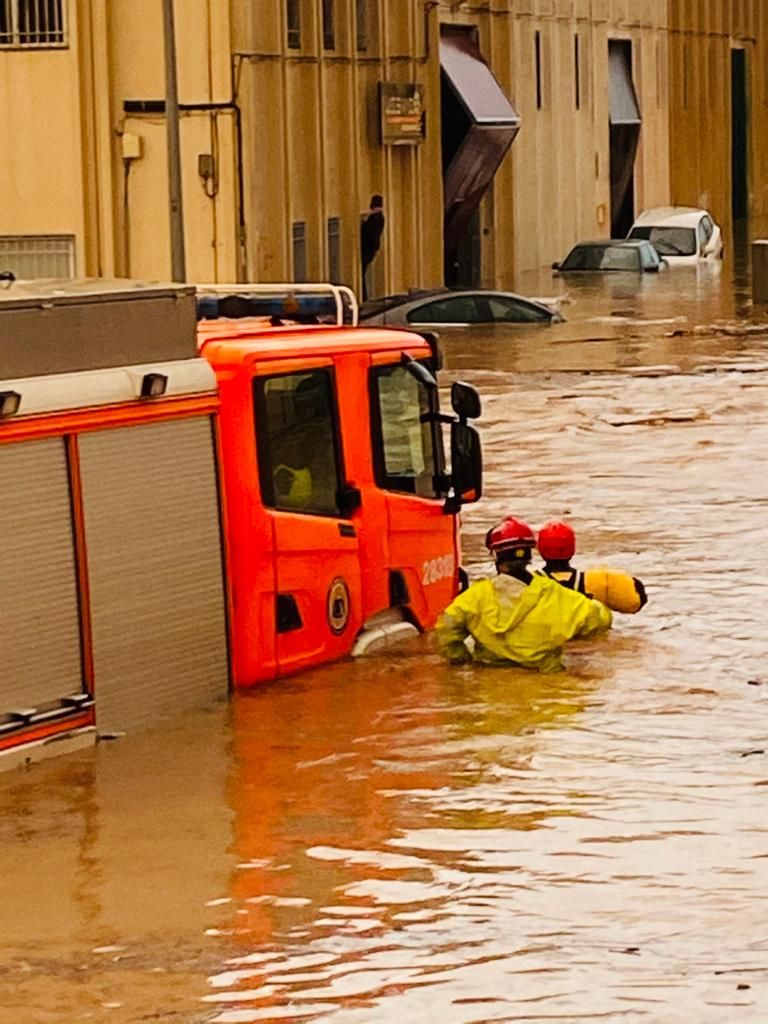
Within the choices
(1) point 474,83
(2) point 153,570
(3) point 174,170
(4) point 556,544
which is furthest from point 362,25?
(2) point 153,570

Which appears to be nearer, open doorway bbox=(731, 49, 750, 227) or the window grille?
the window grille

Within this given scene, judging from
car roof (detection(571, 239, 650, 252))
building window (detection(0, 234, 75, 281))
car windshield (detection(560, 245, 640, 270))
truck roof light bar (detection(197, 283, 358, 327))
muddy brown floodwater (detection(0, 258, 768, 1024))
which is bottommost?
muddy brown floodwater (detection(0, 258, 768, 1024))

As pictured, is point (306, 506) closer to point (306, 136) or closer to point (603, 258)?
point (306, 136)

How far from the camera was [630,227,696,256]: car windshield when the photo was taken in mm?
61531

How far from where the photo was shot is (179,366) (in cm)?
1346

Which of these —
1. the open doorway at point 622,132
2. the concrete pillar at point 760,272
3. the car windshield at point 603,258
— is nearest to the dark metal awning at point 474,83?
the car windshield at point 603,258

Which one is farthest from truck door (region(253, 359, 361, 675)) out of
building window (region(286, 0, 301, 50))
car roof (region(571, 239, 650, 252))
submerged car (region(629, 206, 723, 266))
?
submerged car (region(629, 206, 723, 266))

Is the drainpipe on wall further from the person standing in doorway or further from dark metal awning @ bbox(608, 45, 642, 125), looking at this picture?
dark metal awning @ bbox(608, 45, 642, 125)

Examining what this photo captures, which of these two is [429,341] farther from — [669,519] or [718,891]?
[669,519]

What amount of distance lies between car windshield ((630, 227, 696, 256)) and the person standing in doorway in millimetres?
15157

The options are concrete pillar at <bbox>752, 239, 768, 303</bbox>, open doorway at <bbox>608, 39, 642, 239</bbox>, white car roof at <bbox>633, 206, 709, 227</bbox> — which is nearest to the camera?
concrete pillar at <bbox>752, 239, 768, 303</bbox>

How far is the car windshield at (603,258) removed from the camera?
57969 millimetres

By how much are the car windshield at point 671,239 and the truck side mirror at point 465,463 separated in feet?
153

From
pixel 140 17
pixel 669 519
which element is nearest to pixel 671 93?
pixel 140 17
